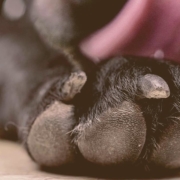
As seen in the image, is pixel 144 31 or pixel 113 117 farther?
pixel 144 31

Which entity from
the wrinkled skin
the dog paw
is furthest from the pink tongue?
the dog paw

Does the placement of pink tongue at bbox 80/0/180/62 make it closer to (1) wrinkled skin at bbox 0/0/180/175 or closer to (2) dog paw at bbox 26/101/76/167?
(1) wrinkled skin at bbox 0/0/180/175

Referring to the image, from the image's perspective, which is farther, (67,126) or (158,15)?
(158,15)

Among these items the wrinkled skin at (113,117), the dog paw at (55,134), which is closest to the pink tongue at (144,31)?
the wrinkled skin at (113,117)

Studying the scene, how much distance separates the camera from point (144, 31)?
86cm

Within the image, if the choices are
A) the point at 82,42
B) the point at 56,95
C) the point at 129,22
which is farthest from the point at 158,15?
the point at 56,95

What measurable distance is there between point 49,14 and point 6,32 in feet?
0.56

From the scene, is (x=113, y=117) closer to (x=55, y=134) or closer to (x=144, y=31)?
(x=55, y=134)

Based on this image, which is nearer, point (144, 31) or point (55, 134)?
point (55, 134)

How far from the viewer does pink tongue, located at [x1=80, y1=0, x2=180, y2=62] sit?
2.74 feet

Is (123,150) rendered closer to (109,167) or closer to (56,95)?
(109,167)

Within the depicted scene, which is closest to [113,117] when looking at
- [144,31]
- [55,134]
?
[55,134]

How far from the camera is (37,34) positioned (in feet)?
3.34

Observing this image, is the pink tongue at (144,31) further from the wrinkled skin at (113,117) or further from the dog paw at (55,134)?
the dog paw at (55,134)
